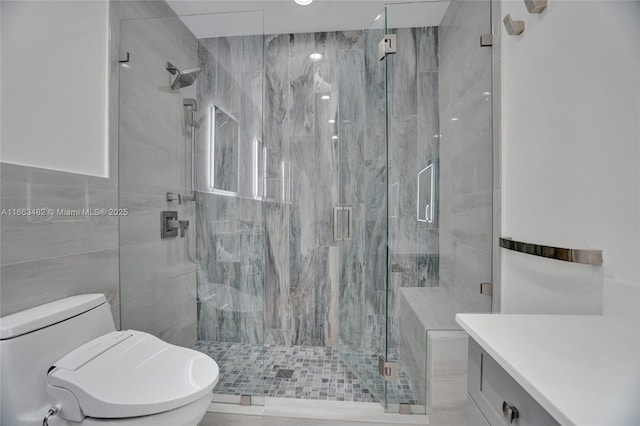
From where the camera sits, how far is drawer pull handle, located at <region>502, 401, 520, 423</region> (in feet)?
1.86

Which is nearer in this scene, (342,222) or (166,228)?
(166,228)

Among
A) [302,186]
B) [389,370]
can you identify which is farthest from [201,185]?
[389,370]

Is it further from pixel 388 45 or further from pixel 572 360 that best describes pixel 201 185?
pixel 572 360

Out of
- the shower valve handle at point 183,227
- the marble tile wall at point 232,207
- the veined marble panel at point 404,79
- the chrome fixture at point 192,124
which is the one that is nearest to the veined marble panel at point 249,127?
the marble tile wall at point 232,207

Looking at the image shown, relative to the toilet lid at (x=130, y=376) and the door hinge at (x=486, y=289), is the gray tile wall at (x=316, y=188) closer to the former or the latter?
the door hinge at (x=486, y=289)

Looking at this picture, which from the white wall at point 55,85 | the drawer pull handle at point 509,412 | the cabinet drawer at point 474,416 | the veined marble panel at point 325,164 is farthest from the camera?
the veined marble panel at point 325,164

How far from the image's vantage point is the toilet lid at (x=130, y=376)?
3.03 ft

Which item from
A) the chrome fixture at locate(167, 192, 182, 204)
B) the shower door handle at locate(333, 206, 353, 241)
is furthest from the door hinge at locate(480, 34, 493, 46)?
the chrome fixture at locate(167, 192, 182, 204)

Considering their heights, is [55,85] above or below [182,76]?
below

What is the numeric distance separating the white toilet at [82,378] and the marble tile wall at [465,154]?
1.33m

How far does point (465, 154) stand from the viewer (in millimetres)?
1537

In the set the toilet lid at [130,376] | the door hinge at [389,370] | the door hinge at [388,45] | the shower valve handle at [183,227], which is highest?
the door hinge at [388,45]

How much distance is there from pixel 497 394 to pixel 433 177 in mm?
1199

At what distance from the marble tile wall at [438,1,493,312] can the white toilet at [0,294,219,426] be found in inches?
52.2
